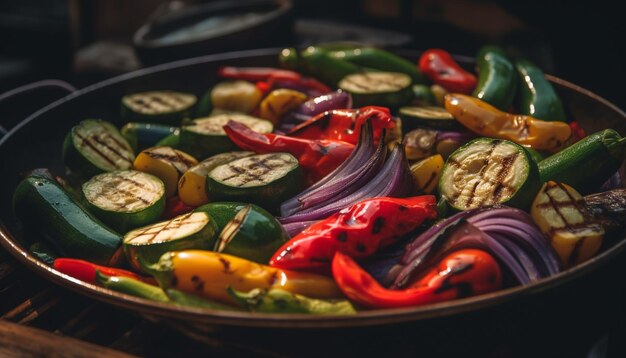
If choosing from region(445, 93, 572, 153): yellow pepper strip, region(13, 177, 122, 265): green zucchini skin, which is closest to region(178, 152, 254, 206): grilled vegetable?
region(13, 177, 122, 265): green zucchini skin

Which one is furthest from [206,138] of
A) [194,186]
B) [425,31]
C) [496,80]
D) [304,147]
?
[425,31]

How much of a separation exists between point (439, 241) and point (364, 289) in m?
0.30

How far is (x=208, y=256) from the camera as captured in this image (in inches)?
80.4

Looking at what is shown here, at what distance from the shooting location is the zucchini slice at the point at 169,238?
2.19 metres

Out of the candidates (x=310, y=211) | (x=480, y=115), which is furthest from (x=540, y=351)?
(x=480, y=115)

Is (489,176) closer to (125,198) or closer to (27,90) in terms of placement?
(125,198)

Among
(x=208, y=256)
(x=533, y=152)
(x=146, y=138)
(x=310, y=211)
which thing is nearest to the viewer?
(x=208, y=256)

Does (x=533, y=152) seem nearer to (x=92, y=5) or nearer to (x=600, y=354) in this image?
(x=600, y=354)

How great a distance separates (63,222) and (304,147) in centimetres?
100

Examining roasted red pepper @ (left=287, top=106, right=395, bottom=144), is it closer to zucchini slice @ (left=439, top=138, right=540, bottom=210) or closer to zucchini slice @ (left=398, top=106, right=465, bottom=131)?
zucchini slice @ (left=398, top=106, right=465, bottom=131)

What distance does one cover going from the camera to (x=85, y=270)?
2.25 meters

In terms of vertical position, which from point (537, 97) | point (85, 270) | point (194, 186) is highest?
point (537, 97)

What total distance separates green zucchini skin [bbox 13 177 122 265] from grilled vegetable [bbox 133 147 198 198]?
345 mm

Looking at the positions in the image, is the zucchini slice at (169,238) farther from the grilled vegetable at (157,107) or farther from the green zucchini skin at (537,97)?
the green zucchini skin at (537,97)
